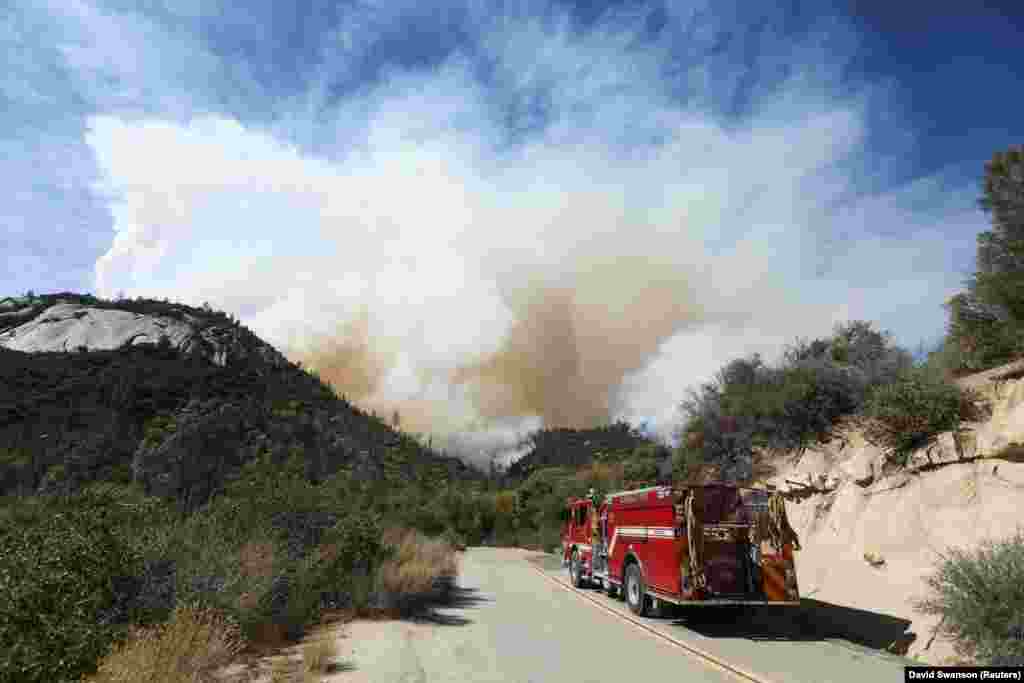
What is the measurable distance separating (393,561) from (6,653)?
35.3ft

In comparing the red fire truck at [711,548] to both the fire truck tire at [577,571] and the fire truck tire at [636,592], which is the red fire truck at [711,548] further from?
the fire truck tire at [577,571]

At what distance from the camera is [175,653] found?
6.98m

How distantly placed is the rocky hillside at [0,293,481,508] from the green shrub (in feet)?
25.7

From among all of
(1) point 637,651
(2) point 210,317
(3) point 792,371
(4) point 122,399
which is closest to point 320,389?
(2) point 210,317

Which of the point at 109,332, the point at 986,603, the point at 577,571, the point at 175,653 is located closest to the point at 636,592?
the point at 577,571

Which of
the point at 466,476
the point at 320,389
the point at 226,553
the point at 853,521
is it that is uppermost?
the point at 320,389

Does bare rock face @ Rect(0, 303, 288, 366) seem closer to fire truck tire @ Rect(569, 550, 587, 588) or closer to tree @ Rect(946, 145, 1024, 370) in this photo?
fire truck tire @ Rect(569, 550, 587, 588)

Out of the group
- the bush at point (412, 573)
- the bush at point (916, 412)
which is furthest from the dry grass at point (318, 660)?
the bush at point (916, 412)

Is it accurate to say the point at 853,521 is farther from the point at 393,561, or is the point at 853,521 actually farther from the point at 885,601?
the point at 393,561

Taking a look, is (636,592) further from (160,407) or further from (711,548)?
(160,407)

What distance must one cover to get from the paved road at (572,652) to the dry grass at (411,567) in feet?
2.82

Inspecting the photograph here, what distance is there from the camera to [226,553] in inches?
403

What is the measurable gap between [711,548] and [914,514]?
3761mm

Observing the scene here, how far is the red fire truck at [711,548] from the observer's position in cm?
1192
